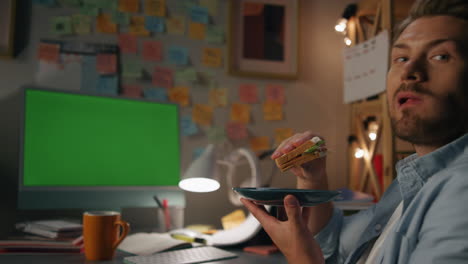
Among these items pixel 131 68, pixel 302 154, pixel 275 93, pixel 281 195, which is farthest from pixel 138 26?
pixel 281 195

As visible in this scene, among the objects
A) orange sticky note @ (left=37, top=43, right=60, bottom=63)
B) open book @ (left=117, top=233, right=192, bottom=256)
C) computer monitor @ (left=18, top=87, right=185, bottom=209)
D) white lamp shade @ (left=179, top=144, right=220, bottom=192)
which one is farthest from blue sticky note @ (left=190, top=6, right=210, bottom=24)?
open book @ (left=117, top=233, right=192, bottom=256)

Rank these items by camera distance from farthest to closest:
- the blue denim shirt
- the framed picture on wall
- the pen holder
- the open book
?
1. the framed picture on wall
2. the pen holder
3. the open book
4. the blue denim shirt

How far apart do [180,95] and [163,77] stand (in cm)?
10

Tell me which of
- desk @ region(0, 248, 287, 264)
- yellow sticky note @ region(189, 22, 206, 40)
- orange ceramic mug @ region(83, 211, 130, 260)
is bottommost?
desk @ region(0, 248, 287, 264)

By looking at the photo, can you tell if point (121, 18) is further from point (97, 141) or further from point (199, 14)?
point (97, 141)

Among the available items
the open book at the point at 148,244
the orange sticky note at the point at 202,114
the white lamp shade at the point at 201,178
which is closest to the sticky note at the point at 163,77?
the orange sticky note at the point at 202,114

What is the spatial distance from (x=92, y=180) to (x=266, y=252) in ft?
1.93

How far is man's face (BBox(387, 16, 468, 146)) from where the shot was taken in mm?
694

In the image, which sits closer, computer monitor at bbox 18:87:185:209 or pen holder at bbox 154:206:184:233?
computer monitor at bbox 18:87:185:209

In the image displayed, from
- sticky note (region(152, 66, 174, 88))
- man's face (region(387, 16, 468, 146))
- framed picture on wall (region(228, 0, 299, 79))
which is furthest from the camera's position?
framed picture on wall (region(228, 0, 299, 79))

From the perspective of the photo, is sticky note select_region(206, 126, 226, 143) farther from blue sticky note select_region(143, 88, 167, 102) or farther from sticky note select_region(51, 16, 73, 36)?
sticky note select_region(51, 16, 73, 36)

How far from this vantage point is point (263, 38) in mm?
1746

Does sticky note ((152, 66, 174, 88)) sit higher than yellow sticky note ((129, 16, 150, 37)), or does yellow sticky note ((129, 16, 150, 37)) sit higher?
yellow sticky note ((129, 16, 150, 37))

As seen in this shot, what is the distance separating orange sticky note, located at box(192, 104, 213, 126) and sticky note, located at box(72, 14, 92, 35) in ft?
1.64
